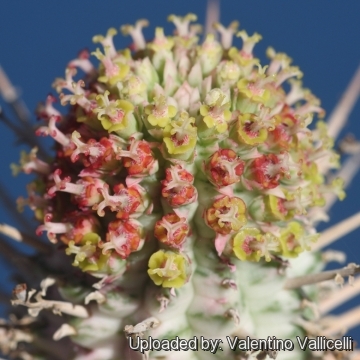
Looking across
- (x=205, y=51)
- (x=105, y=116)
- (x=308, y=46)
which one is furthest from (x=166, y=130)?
(x=308, y=46)

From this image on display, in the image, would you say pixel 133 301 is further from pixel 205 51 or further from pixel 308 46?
pixel 308 46

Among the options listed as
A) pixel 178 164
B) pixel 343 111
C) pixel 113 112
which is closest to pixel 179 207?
pixel 178 164

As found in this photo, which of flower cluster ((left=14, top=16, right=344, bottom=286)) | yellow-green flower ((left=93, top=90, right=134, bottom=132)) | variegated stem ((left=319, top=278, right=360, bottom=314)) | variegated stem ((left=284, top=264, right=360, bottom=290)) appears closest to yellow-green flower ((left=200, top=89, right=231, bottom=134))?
flower cluster ((left=14, top=16, right=344, bottom=286))

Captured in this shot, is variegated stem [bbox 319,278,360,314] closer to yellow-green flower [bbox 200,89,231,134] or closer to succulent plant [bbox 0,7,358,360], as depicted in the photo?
succulent plant [bbox 0,7,358,360]

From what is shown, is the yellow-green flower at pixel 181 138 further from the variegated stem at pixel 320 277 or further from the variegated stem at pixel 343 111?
the variegated stem at pixel 343 111

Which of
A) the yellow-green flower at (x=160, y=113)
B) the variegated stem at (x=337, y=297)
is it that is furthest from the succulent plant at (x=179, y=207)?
the variegated stem at (x=337, y=297)

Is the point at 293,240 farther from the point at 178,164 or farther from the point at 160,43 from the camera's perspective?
the point at 160,43
